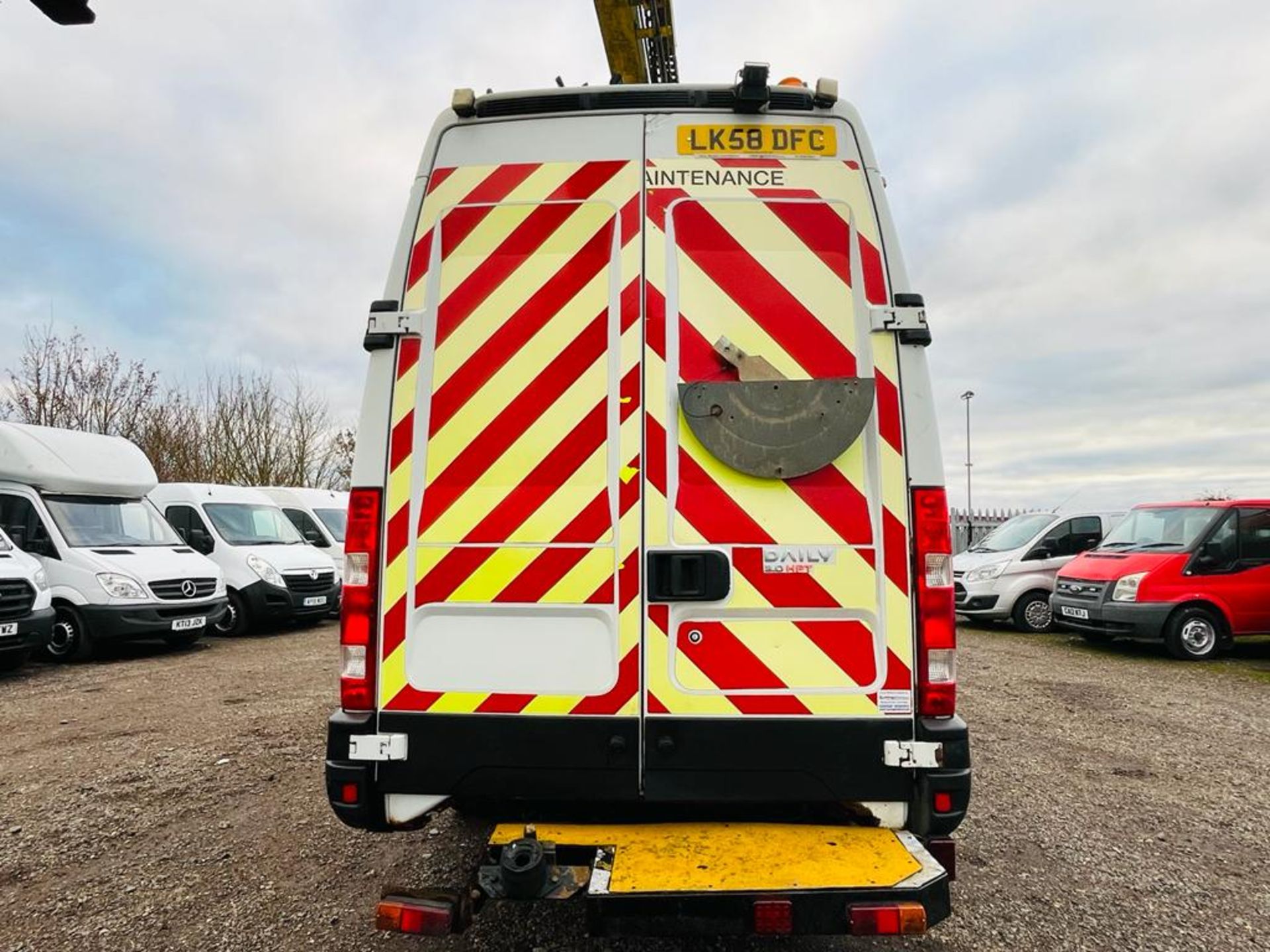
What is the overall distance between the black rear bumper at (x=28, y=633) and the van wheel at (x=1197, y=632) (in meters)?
12.9

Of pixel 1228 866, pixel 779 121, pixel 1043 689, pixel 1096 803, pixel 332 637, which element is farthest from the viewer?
pixel 332 637

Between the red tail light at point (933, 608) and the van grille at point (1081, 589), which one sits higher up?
the red tail light at point (933, 608)

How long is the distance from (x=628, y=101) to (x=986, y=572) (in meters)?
11.3

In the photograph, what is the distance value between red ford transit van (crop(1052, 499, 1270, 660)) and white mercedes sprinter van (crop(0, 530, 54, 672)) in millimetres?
12386

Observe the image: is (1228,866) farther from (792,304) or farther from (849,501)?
(792,304)

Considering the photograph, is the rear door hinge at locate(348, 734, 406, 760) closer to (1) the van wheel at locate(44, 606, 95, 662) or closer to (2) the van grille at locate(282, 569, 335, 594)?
(1) the van wheel at locate(44, 606, 95, 662)

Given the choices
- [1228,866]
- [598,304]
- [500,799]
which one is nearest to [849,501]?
[598,304]

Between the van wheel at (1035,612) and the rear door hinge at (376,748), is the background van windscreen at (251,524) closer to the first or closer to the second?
the rear door hinge at (376,748)

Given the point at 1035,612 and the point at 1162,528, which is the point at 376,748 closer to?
the point at 1162,528

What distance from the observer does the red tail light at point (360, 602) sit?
2576 millimetres

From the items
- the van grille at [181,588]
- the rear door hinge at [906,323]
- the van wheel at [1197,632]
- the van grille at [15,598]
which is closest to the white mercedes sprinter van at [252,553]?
the van grille at [181,588]

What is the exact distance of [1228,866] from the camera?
3781 mm

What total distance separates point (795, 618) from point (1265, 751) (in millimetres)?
5365

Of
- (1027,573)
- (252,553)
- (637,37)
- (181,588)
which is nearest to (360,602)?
(637,37)
